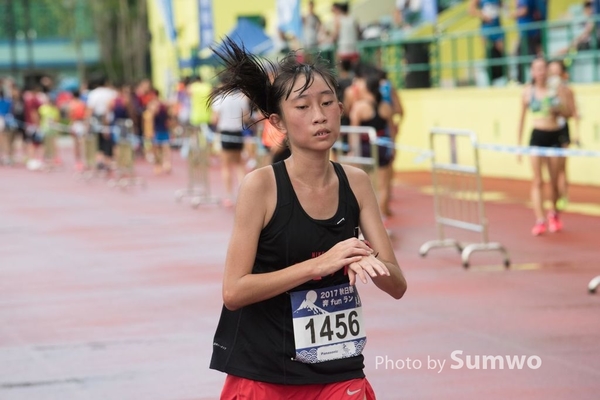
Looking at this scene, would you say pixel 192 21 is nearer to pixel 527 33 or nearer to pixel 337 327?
pixel 527 33

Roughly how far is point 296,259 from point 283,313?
8.2 inches

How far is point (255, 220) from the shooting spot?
414 cm

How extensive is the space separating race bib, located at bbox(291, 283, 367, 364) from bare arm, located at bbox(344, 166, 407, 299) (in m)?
0.14

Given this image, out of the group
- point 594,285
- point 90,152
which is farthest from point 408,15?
point 594,285

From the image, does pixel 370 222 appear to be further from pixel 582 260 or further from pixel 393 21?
pixel 393 21

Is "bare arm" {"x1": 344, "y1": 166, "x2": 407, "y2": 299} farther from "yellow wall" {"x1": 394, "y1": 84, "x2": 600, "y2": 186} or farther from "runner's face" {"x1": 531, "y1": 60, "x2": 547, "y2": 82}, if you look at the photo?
"yellow wall" {"x1": 394, "y1": 84, "x2": 600, "y2": 186}

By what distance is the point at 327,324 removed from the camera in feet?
13.9

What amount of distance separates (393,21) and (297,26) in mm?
8795

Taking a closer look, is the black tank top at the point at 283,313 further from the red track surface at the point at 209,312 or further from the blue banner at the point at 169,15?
the blue banner at the point at 169,15

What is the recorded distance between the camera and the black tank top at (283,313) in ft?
13.7

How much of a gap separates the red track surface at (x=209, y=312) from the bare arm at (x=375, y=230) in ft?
9.64

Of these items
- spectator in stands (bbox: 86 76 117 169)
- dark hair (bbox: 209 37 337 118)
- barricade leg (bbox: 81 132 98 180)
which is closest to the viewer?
dark hair (bbox: 209 37 337 118)

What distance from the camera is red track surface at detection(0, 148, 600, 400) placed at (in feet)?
24.8

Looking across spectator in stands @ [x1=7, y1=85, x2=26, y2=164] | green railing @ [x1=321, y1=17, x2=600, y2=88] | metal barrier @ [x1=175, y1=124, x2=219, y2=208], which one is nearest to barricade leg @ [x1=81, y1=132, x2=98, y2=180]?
green railing @ [x1=321, y1=17, x2=600, y2=88]
